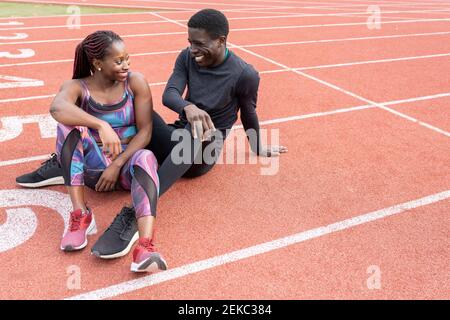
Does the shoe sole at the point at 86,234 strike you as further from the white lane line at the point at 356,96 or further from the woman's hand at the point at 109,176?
the white lane line at the point at 356,96

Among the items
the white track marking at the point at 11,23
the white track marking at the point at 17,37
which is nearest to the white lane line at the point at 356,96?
the white track marking at the point at 17,37

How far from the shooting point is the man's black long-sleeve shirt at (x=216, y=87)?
9.89 ft

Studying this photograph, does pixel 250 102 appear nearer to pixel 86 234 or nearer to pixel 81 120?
pixel 81 120

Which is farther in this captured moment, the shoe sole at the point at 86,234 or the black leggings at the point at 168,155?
the black leggings at the point at 168,155

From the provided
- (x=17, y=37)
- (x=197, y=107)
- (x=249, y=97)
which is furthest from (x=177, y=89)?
(x=17, y=37)

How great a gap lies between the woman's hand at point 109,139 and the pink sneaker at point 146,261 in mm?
642

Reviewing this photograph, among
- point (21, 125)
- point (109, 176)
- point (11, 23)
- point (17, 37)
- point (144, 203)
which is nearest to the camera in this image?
point (144, 203)

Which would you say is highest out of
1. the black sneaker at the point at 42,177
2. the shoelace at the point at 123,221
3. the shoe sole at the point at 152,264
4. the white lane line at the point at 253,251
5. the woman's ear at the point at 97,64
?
the woman's ear at the point at 97,64

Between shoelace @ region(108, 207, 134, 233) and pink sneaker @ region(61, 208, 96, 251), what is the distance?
0.18 m

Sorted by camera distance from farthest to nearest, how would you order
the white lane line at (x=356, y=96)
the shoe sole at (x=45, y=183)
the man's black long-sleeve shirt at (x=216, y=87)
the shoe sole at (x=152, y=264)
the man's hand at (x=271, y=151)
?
the white lane line at (x=356, y=96), the man's hand at (x=271, y=151), the shoe sole at (x=45, y=183), the man's black long-sleeve shirt at (x=216, y=87), the shoe sole at (x=152, y=264)

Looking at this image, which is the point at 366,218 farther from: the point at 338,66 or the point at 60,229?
the point at 338,66

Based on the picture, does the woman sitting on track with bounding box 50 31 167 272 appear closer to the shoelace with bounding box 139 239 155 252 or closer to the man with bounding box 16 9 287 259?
the shoelace with bounding box 139 239 155 252

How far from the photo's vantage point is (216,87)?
304 centimetres

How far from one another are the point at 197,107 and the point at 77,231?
1.11 metres
